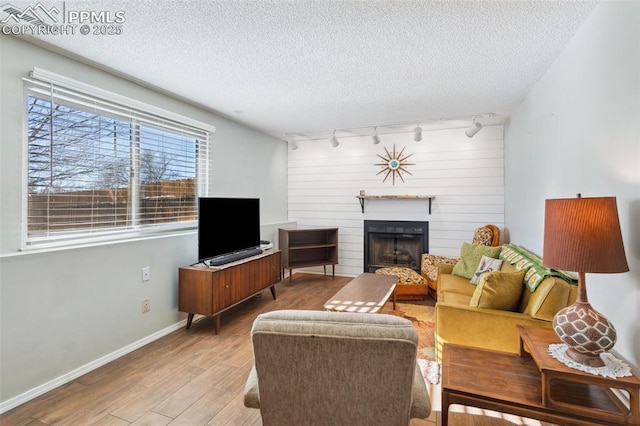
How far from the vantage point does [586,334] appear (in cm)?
133

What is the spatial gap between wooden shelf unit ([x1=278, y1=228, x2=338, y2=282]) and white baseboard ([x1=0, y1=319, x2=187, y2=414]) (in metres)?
2.22

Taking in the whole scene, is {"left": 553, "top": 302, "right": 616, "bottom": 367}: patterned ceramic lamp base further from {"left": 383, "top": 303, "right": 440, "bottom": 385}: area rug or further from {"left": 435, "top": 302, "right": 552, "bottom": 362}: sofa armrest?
{"left": 383, "top": 303, "right": 440, "bottom": 385}: area rug

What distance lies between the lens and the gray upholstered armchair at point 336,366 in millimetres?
1051

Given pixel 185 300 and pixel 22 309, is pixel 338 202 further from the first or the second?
pixel 22 309

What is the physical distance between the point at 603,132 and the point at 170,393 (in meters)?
3.25

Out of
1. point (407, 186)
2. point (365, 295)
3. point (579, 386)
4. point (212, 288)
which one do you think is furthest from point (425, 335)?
point (407, 186)

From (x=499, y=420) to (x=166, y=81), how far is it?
3.74m

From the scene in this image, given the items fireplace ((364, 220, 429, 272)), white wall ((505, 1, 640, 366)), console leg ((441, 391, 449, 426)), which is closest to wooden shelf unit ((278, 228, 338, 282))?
fireplace ((364, 220, 429, 272))

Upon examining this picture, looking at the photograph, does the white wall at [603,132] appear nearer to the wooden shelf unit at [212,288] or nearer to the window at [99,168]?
the wooden shelf unit at [212,288]

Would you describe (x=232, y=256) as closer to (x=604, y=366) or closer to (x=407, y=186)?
(x=407, y=186)

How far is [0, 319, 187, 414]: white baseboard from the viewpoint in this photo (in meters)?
1.96

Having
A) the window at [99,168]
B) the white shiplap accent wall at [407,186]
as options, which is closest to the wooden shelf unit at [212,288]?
the window at [99,168]

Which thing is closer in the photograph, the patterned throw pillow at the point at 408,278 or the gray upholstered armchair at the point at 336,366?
the gray upholstered armchair at the point at 336,366

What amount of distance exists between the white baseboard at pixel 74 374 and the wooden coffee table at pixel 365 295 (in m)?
1.74
